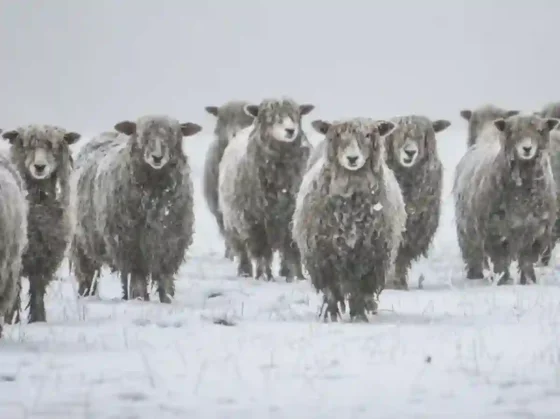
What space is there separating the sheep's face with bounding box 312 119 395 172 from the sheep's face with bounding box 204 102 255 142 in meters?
8.87

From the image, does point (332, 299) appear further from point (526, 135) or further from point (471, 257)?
point (471, 257)

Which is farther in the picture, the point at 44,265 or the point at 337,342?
the point at 44,265

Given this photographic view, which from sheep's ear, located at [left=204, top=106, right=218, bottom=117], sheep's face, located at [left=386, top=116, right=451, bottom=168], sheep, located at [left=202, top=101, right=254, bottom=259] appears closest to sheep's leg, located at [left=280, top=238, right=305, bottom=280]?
sheep's face, located at [left=386, top=116, right=451, bottom=168]

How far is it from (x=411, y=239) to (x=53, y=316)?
447 cm

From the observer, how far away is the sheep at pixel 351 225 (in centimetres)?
1013

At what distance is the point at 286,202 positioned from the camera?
47.8 ft

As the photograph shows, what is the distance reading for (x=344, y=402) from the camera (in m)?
6.10

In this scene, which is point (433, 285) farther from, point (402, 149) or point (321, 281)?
point (321, 281)

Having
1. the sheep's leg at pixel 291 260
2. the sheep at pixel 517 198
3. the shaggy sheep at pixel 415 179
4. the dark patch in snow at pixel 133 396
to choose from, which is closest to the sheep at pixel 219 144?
the sheep's leg at pixel 291 260

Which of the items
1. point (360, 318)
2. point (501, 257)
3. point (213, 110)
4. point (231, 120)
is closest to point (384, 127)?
point (360, 318)

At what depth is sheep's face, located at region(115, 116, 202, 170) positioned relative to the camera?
11688 millimetres

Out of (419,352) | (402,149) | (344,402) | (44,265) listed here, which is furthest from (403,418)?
(402,149)

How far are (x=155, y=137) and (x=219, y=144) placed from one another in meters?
7.39

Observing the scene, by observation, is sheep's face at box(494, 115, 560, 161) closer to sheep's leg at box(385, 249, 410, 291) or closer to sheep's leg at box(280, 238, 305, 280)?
sheep's leg at box(385, 249, 410, 291)
